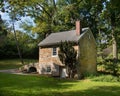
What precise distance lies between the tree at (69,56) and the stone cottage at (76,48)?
752 millimetres

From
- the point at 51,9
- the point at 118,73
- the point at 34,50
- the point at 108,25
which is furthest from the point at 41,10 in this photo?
the point at 118,73

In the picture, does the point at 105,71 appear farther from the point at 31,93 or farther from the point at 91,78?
the point at 31,93

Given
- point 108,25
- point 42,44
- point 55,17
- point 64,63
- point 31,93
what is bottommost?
point 31,93

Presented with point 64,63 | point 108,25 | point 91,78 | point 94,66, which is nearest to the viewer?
point 91,78

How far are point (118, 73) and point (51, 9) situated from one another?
2600cm

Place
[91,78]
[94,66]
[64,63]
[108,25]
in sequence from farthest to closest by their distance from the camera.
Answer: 1. [108,25]
2. [94,66]
3. [64,63]
4. [91,78]

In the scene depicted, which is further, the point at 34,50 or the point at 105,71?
the point at 34,50

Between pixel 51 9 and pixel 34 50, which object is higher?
pixel 51 9

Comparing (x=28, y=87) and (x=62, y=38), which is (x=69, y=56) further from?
(x=28, y=87)

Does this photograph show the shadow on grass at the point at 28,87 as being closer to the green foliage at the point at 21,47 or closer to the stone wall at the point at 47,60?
the stone wall at the point at 47,60

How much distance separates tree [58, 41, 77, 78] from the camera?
36.7 meters

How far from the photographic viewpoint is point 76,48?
37375mm

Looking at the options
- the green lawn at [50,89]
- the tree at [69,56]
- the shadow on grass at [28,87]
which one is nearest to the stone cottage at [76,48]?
the tree at [69,56]

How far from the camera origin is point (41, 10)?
189 ft
